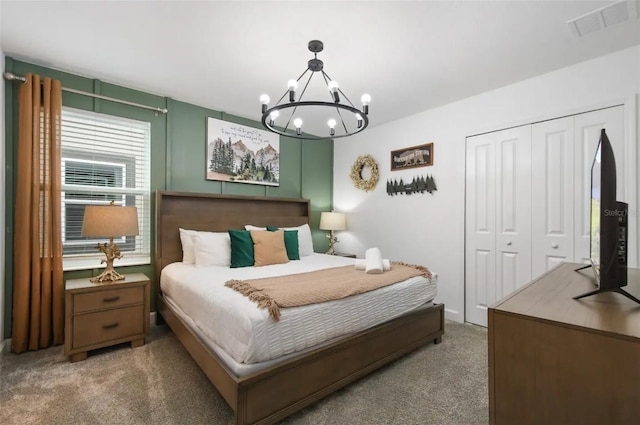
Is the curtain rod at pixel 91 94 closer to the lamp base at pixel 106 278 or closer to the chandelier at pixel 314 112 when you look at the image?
the chandelier at pixel 314 112

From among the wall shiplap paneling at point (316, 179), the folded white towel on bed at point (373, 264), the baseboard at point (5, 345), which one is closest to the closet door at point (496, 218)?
the folded white towel on bed at point (373, 264)

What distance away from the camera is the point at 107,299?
8.15ft

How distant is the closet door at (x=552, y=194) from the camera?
8.76ft

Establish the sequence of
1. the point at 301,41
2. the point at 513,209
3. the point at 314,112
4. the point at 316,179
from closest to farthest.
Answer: the point at 301,41
the point at 513,209
the point at 314,112
the point at 316,179

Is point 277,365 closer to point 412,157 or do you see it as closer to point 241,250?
point 241,250

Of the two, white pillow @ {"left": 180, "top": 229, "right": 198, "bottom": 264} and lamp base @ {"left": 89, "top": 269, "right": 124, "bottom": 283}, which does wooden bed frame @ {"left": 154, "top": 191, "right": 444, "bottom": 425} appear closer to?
white pillow @ {"left": 180, "top": 229, "right": 198, "bottom": 264}

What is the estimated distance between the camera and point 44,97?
2.58 meters

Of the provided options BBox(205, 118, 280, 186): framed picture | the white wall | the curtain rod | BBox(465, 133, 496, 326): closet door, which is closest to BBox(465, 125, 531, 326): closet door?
BBox(465, 133, 496, 326): closet door

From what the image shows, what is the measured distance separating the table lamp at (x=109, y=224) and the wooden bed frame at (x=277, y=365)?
54 cm

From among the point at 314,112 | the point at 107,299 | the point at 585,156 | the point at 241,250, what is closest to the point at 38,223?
the point at 107,299

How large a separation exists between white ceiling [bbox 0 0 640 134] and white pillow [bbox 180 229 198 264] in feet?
5.00

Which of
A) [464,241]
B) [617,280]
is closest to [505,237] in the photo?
[464,241]

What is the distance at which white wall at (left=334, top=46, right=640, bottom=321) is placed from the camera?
2.49 meters

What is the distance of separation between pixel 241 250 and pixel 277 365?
1.56 m
